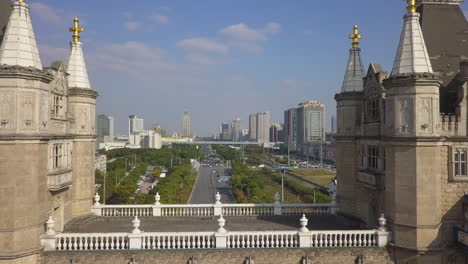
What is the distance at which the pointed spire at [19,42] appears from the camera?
1515 centimetres

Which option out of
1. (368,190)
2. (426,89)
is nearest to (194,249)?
(368,190)

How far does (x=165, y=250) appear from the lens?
1586cm

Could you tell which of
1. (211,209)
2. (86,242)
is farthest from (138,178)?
(86,242)

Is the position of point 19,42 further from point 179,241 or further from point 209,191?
point 209,191

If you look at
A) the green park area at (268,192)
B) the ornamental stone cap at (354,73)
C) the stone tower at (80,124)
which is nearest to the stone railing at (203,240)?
the stone tower at (80,124)

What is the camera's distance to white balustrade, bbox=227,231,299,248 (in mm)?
16188

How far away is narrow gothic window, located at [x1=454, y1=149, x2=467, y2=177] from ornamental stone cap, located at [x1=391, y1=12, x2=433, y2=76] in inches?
158

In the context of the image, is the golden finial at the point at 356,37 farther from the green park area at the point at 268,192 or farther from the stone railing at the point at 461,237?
the green park area at the point at 268,192

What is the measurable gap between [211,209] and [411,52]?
1452cm

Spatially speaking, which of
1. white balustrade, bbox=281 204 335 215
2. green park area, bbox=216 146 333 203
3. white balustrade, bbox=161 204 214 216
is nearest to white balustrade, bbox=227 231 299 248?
white balustrade, bbox=161 204 214 216

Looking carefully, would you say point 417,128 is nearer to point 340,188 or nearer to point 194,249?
point 340,188

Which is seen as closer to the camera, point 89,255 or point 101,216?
point 89,255

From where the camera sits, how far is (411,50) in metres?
16.0

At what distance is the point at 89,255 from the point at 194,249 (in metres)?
4.62
